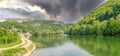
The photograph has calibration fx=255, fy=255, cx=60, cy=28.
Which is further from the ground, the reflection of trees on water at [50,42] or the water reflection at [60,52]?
the reflection of trees on water at [50,42]

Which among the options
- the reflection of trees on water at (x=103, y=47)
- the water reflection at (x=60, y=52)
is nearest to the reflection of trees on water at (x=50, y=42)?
the reflection of trees on water at (x=103, y=47)

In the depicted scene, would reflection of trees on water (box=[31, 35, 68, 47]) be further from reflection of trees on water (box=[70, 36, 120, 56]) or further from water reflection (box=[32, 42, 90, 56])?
water reflection (box=[32, 42, 90, 56])

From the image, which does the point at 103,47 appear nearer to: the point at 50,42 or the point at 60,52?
the point at 60,52

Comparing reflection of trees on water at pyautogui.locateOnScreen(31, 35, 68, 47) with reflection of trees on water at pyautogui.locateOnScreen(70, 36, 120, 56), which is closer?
reflection of trees on water at pyautogui.locateOnScreen(70, 36, 120, 56)

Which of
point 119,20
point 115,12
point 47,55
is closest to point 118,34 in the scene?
point 119,20

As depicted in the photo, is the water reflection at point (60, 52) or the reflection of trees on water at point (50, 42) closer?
the water reflection at point (60, 52)

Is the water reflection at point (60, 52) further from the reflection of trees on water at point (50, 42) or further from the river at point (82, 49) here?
the reflection of trees on water at point (50, 42)

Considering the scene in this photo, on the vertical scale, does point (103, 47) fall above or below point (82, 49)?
above

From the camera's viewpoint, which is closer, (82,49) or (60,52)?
(60,52)

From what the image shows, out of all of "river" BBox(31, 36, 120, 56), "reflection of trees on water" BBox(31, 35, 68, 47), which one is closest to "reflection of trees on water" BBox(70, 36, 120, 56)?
"river" BBox(31, 36, 120, 56)

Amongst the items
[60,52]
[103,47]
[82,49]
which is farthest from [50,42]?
[60,52]

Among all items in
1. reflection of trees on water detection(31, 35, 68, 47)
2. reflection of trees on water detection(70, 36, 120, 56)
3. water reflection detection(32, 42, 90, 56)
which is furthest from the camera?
reflection of trees on water detection(31, 35, 68, 47)

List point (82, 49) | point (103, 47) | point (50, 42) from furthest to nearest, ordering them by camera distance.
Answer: point (50, 42)
point (103, 47)
point (82, 49)

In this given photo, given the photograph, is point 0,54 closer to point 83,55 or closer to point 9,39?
point 83,55
